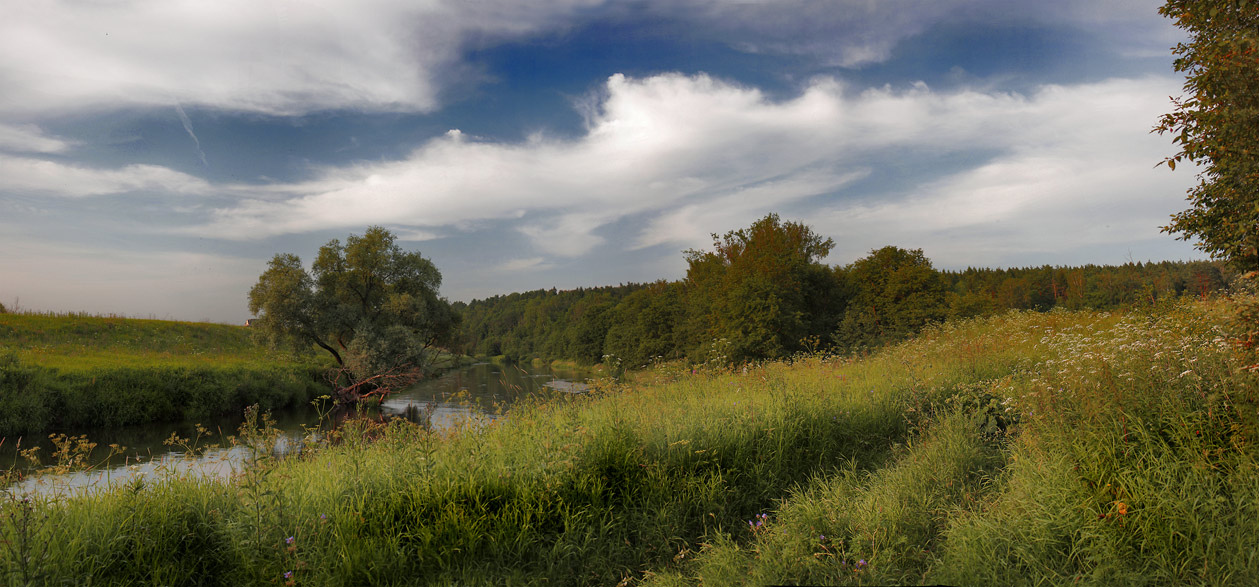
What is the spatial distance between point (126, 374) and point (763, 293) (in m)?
30.4

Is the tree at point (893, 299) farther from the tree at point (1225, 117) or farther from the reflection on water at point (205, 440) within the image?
the tree at point (1225, 117)

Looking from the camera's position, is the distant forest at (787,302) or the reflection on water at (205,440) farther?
the distant forest at (787,302)

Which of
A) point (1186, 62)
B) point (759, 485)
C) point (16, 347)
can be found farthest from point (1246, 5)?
point (16, 347)

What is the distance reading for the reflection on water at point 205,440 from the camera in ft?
15.0

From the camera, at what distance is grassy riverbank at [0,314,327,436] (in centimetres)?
1445

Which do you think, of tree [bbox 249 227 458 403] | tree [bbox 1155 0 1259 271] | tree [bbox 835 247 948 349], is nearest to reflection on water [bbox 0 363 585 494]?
tree [bbox 249 227 458 403]

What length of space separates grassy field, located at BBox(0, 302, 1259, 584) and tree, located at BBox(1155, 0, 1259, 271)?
0.92m

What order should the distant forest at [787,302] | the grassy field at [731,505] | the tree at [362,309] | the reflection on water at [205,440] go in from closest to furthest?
1. the grassy field at [731,505]
2. the reflection on water at [205,440]
3. the tree at [362,309]
4. the distant forest at [787,302]

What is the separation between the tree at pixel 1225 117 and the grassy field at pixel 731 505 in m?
0.92

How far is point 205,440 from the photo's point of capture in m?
14.4

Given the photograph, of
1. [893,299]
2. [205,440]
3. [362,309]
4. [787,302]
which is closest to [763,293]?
[787,302]

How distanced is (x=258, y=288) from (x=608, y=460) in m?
24.3

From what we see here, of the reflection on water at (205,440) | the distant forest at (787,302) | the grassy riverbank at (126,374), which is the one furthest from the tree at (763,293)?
the grassy riverbank at (126,374)

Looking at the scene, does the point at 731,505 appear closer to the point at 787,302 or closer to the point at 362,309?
the point at 362,309
